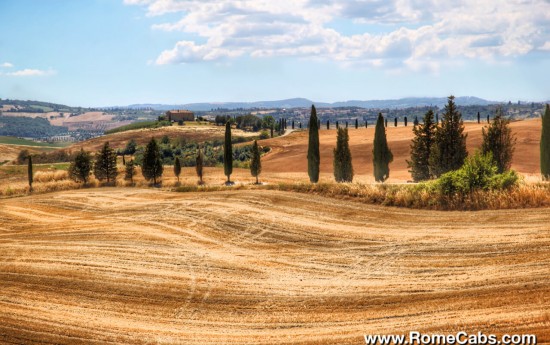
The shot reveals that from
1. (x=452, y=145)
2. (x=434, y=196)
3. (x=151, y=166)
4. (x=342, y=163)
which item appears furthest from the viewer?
(x=151, y=166)

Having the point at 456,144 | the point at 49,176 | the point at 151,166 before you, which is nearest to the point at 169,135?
the point at 49,176

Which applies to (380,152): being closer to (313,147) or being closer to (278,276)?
(313,147)

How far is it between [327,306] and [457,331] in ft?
18.6

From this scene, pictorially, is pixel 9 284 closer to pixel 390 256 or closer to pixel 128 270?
pixel 128 270

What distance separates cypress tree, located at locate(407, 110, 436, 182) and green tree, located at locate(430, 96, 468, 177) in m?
4.01

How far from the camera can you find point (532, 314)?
17469mm

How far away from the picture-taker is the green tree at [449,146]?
165ft

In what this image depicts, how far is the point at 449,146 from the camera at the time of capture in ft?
166

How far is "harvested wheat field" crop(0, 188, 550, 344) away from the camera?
1938cm

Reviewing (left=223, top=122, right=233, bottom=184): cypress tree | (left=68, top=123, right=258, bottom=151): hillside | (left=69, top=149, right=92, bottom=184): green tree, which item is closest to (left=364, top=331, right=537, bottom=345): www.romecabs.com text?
(left=223, top=122, right=233, bottom=184): cypress tree

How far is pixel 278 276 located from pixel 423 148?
114 feet

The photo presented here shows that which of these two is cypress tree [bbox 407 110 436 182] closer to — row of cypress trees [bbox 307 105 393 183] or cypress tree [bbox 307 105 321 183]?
row of cypress trees [bbox 307 105 393 183]

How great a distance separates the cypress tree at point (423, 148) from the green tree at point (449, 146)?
4007mm

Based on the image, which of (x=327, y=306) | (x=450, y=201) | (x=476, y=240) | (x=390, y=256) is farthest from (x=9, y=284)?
(x=450, y=201)
